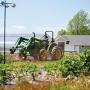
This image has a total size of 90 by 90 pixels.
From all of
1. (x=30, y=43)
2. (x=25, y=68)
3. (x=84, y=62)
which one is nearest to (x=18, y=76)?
(x=25, y=68)

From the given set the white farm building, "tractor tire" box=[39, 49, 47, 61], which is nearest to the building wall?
the white farm building

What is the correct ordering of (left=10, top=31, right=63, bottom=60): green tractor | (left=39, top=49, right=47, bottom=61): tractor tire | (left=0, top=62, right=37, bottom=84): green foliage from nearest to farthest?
(left=0, top=62, right=37, bottom=84): green foliage < (left=39, top=49, right=47, bottom=61): tractor tire < (left=10, top=31, right=63, bottom=60): green tractor

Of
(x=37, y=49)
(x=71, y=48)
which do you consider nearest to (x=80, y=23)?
(x=71, y=48)

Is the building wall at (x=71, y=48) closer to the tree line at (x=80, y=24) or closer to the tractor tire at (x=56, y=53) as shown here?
the tree line at (x=80, y=24)

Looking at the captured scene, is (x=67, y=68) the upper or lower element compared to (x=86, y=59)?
lower

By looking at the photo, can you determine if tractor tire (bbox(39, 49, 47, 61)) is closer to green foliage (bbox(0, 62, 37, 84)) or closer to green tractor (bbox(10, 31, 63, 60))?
green tractor (bbox(10, 31, 63, 60))

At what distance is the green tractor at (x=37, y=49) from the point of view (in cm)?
2969

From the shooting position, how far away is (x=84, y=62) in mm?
13312

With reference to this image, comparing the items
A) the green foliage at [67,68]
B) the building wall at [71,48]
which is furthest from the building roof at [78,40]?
the green foliage at [67,68]

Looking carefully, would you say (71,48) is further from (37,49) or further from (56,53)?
(56,53)

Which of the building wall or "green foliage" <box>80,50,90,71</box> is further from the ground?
the building wall

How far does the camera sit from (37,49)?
30.5 metres

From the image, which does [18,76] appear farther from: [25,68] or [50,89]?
[50,89]

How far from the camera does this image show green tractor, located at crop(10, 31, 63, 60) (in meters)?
29.7
